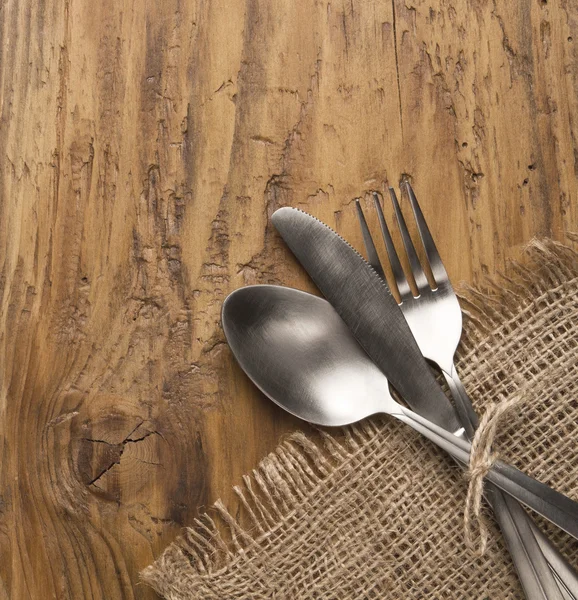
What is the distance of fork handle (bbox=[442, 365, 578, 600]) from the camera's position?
0.50 meters

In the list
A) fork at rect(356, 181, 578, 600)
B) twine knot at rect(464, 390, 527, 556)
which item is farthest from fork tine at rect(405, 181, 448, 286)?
twine knot at rect(464, 390, 527, 556)

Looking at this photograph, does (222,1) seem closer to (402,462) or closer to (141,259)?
(141,259)

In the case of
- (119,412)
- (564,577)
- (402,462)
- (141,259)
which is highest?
(141,259)

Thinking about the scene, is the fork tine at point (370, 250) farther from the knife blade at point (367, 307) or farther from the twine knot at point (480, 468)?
the twine knot at point (480, 468)

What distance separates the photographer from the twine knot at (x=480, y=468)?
0.50 metres

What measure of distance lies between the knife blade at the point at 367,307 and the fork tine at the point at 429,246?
5cm

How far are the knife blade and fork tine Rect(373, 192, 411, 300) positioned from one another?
21 mm

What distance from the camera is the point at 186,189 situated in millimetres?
583

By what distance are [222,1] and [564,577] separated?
1.88 ft

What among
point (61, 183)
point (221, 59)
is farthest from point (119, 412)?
point (221, 59)

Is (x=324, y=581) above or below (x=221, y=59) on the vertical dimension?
below

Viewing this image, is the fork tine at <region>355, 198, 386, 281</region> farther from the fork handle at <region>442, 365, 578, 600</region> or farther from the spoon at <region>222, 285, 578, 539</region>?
the fork handle at <region>442, 365, 578, 600</region>

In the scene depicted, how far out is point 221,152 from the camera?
59cm


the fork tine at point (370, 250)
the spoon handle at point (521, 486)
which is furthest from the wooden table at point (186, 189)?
the spoon handle at point (521, 486)
